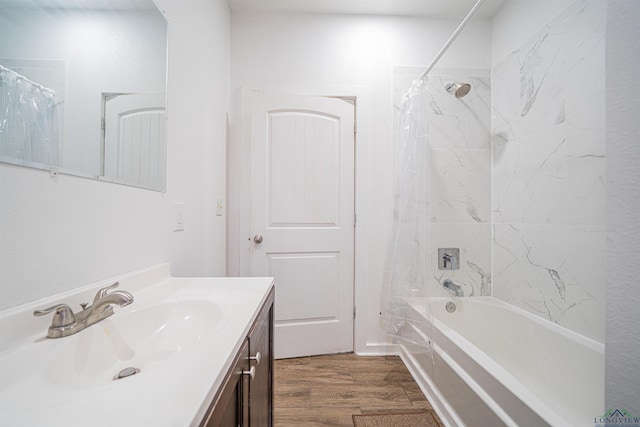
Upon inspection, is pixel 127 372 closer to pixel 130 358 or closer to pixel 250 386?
pixel 130 358

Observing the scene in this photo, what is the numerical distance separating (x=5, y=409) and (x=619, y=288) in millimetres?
981

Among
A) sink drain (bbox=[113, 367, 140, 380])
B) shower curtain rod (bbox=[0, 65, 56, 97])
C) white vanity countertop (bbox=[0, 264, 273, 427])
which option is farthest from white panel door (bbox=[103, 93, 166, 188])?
sink drain (bbox=[113, 367, 140, 380])

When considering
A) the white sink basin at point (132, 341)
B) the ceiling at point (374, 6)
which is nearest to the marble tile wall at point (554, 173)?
the ceiling at point (374, 6)

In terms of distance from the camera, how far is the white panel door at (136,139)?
77 centimetres

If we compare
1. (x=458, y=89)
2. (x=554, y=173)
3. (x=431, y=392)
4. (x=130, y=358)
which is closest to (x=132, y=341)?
(x=130, y=358)

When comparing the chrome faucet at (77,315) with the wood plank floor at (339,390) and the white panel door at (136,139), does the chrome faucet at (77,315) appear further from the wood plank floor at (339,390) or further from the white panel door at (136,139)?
the wood plank floor at (339,390)

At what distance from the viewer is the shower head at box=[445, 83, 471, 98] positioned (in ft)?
6.01

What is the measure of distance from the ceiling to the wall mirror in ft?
3.87

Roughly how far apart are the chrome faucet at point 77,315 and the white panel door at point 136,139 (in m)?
0.38

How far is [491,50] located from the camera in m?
2.02

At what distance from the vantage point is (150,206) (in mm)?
956

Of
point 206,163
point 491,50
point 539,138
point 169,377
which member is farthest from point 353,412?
point 491,50

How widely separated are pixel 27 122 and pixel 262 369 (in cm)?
94

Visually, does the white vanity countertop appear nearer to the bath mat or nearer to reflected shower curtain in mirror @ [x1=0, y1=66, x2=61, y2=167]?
reflected shower curtain in mirror @ [x1=0, y1=66, x2=61, y2=167]
